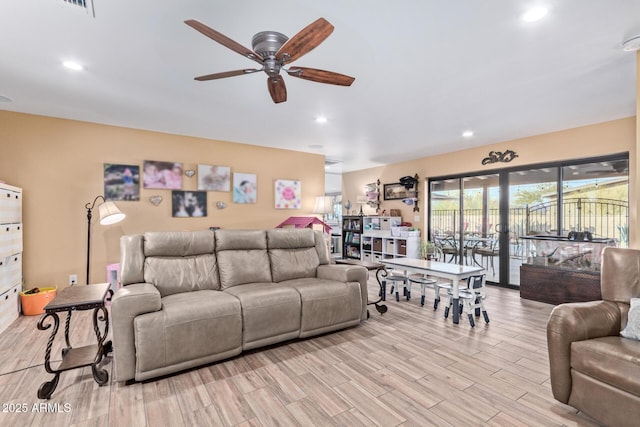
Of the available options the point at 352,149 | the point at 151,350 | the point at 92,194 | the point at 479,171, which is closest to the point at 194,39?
the point at 151,350

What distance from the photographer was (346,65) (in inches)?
101

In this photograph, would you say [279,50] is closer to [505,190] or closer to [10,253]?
[10,253]

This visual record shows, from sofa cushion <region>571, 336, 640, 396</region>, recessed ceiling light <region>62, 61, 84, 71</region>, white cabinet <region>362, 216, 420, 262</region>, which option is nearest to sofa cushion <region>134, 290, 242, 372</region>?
recessed ceiling light <region>62, 61, 84, 71</region>

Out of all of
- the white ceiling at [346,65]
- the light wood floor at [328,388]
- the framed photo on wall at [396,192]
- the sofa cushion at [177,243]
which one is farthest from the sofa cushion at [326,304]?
the framed photo on wall at [396,192]

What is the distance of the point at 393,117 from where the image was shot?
12.8ft

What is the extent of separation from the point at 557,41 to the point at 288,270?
10.2 feet

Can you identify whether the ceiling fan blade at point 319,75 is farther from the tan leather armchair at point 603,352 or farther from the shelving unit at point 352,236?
the shelving unit at point 352,236

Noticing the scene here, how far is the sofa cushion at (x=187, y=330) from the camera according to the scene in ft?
7.16

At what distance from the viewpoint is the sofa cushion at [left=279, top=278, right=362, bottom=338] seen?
2926 mm

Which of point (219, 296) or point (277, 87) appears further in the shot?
point (219, 296)

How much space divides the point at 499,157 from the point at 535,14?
367 centimetres

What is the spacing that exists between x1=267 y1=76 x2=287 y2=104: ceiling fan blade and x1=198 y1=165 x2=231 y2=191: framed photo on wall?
2791mm

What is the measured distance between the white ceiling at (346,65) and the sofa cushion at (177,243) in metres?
1.47

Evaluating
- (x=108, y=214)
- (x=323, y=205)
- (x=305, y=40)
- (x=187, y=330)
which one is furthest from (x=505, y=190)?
(x=108, y=214)
